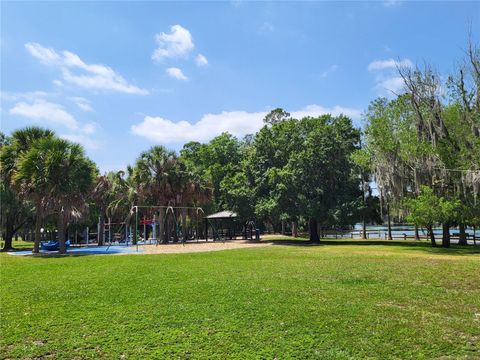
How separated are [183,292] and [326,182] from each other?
22921 mm

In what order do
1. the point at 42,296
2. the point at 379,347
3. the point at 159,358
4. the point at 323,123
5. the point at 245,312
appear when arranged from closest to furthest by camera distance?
1. the point at 159,358
2. the point at 379,347
3. the point at 245,312
4. the point at 42,296
5. the point at 323,123

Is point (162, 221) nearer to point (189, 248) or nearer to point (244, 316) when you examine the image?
point (189, 248)

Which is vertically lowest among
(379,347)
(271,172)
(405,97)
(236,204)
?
(379,347)

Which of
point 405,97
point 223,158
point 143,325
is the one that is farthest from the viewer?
point 223,158

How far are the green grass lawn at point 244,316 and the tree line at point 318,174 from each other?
1137cm

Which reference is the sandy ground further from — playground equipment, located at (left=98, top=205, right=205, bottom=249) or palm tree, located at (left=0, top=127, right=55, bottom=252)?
palm tree, located at (left=0, top=127, right=55, bottom=252)

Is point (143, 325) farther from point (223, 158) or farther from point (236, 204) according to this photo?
point (223, 158)

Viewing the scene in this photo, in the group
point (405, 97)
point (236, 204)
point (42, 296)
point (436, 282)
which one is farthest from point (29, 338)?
point (236, 204)

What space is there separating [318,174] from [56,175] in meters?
18.1

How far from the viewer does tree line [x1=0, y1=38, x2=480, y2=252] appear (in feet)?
70.9

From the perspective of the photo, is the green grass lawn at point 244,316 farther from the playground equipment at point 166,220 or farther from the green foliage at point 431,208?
the playground equipment at point 166,220

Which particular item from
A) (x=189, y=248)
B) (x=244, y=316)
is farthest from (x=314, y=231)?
(x=244, y=316)

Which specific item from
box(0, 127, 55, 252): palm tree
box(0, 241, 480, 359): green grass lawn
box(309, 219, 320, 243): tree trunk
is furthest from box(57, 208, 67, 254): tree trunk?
box(309, 219, 320, 243): tree trunk

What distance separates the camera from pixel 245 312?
22.7 feet
